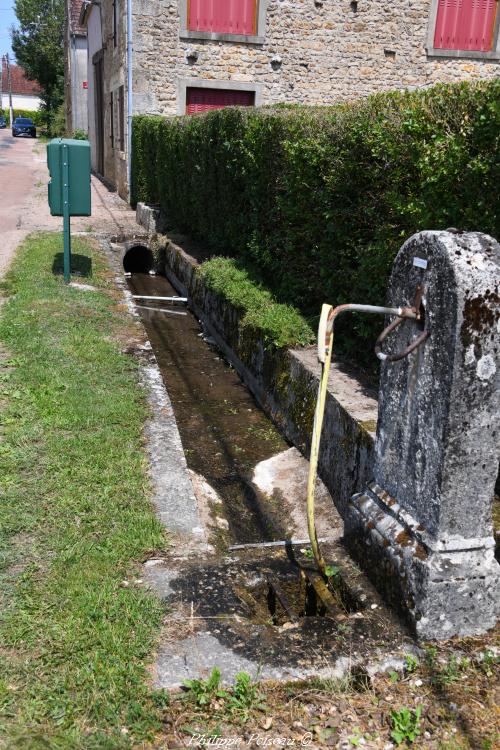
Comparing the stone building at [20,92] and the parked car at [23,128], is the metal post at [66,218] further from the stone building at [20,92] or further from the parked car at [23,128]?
the stone building at [20,92]

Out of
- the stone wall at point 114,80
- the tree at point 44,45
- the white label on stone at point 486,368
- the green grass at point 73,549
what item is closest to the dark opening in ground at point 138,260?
the stone wall at point 114,80

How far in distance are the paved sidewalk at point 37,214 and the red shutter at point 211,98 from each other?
2.87m

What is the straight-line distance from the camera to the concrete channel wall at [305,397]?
425 centimetres

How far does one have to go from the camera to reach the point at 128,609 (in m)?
2.91

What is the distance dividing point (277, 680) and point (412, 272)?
66.9 inches

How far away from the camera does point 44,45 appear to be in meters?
47.9

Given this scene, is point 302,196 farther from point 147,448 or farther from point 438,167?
point 147,448

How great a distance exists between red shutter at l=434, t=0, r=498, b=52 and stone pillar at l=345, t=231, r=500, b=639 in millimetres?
16494

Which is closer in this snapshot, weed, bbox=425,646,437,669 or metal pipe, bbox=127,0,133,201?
weed, bbox=425,646,437,669

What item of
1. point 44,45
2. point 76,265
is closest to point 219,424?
point 76,265

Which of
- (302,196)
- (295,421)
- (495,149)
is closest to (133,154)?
(302,196)

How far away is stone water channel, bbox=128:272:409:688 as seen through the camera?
8.93 feet

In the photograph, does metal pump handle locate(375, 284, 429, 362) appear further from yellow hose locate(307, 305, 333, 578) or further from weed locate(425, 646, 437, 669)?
weed locate(425, 646, 437, 669)

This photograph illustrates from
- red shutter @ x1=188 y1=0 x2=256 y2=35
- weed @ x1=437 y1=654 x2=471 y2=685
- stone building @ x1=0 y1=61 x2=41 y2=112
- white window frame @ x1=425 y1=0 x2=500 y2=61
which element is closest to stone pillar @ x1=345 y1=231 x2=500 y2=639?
weed @ x1=437 y1=654 x2=471 y2=685
